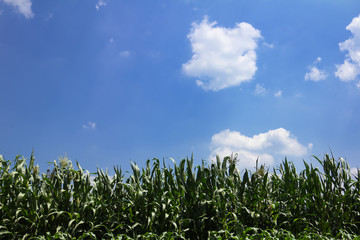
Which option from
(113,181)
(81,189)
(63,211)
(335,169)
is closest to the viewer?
(63,211)

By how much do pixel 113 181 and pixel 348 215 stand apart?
3.15m

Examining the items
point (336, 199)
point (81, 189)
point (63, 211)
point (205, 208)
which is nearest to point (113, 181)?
point (81, 189)

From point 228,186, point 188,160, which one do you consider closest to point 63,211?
point 188,160

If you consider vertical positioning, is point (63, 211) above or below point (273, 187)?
below

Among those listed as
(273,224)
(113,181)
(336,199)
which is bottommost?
(273,224)

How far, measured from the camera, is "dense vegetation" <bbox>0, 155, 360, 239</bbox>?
3777mm

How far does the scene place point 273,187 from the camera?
14.4 ft

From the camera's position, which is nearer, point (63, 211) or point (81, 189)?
point (63, 211)

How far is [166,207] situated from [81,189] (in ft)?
3.44

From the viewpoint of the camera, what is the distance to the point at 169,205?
12.8 ft

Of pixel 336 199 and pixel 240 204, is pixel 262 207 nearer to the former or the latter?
pixel 240 204

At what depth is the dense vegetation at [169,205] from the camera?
378 cm

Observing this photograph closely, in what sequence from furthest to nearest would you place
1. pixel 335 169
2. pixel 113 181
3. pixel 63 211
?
pixel 335 169
pixel 113 181
pixel 63 211

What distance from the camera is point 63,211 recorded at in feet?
12.3
